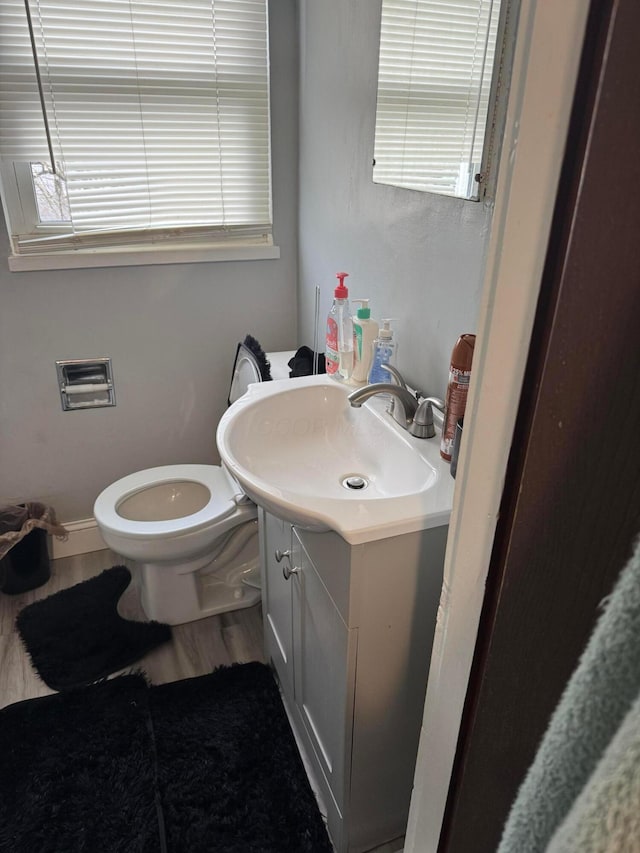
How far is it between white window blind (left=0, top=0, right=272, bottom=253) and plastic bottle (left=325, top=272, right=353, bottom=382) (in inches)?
30.8

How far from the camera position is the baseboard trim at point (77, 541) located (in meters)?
2.36

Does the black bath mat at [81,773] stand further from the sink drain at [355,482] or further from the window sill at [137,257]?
the window sill at [137,257]

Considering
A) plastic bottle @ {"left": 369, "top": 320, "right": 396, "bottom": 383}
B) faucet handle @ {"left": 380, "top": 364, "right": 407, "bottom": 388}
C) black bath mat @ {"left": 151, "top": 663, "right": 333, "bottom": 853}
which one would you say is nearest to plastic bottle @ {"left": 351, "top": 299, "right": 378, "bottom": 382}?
plastic bottle @ {"left": 369, "top": 320, "right": 396, "bottom": 383}

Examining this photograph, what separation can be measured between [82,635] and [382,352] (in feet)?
4.40

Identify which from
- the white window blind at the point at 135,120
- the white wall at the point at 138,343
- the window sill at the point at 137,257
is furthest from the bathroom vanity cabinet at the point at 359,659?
the white window blind at the point at 135,120

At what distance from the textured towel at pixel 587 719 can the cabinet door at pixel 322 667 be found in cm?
79

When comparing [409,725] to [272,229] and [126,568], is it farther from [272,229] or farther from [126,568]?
[272,229]

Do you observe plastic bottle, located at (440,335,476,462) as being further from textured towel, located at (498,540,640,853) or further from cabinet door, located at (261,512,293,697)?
textured towel, located at (498,540,640,853)

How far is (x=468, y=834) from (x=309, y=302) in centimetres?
182

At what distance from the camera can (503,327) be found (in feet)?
1.57

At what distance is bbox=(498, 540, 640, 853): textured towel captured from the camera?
0.87ft

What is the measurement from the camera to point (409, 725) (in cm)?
126

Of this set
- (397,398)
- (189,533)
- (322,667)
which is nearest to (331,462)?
(397,398)

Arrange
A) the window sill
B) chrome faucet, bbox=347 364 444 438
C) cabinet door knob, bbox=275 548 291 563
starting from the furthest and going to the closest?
the window sill
cabinet door knob, bbox=275 548 291 563
chrome faucet, bbox=347 364 444 438
